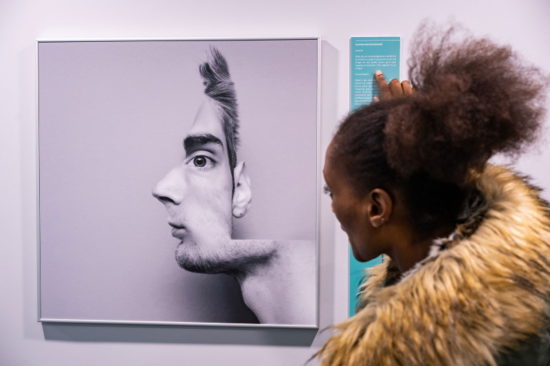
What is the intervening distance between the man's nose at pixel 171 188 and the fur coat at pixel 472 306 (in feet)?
2.44

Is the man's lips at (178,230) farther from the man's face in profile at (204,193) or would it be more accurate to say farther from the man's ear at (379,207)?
the man's ear at (379,207)

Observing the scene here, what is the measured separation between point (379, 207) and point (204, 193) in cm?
70

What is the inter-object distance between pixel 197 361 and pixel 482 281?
96 centimetres

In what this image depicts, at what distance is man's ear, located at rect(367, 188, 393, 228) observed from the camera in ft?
2.03

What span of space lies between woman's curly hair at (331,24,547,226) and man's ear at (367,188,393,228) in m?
0.01

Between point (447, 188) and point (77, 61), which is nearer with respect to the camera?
point (447, 188)

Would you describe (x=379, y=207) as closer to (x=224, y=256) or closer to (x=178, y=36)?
(x=224, y=256)

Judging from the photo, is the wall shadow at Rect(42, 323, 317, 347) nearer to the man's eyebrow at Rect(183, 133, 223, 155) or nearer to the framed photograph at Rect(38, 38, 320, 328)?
the framed photograph at Rect(38, 38, 320, 328)

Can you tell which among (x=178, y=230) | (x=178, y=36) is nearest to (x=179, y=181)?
(x=178, y=230)

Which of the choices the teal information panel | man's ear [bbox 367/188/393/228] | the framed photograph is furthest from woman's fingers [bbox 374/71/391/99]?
man's ear [bbox 367/188/393/228]

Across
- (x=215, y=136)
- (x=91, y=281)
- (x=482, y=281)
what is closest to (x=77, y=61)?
(x=215, y=136)

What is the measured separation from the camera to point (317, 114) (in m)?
1.21

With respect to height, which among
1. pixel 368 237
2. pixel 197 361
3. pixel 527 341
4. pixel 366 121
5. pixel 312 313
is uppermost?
pixel 366 121

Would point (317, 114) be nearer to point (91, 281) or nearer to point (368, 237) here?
point (368, 237)
